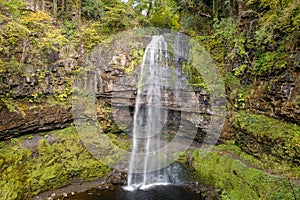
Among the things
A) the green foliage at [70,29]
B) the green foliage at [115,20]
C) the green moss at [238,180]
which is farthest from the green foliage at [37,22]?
the green moss at [238,180]

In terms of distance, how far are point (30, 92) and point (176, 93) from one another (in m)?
6.73

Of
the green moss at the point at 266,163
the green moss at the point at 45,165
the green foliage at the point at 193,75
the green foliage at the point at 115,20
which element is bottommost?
the green moss at the point at 45,165

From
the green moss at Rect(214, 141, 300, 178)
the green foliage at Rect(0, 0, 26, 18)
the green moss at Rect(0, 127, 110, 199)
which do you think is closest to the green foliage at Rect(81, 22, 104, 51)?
the green foliage at Rect(0, 0, 26, 18)

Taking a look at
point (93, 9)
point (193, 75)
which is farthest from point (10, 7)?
point (193, 75)

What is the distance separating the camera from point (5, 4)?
8.38m

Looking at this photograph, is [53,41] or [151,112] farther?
[151,112]

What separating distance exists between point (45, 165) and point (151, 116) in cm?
567

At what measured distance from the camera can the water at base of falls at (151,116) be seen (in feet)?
31.2

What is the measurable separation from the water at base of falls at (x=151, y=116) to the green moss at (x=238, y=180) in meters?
1.85

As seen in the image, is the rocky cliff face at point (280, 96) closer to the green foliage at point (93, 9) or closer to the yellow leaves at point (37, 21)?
the green foliage at point (93, 9)

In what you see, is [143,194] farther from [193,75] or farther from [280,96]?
[280,96]

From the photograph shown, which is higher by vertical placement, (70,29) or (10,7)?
(10,7)

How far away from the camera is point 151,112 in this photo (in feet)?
36.8

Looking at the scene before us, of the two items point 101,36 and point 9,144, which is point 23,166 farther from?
point 101,36
